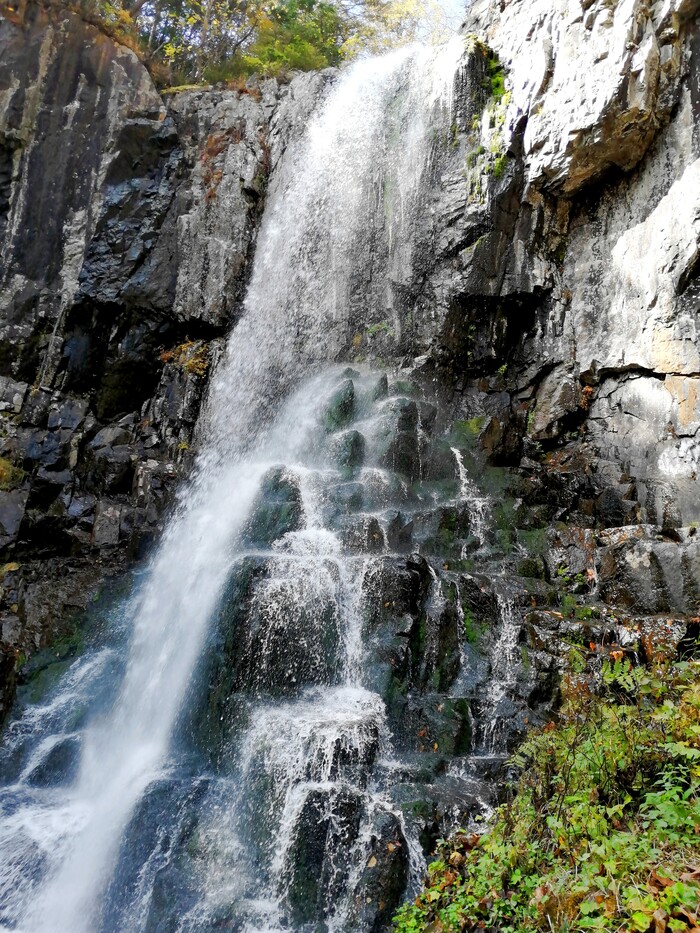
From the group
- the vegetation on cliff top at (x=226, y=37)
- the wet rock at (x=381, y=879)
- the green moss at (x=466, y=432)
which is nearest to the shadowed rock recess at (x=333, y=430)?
the wet rock at (x=381, y=879)

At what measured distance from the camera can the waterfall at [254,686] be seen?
18.3 ft

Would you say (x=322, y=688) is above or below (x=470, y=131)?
below

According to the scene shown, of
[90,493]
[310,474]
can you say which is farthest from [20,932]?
[90,493]

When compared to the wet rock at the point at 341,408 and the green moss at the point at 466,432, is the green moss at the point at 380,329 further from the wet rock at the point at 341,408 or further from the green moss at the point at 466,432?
the green moss at the point at 466,432

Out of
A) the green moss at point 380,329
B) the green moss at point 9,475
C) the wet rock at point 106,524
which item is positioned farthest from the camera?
the green moss at point 380,329

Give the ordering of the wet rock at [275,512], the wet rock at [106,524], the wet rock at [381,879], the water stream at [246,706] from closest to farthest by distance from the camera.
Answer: the wet rock at [381,879] → the water stream at [246,706] → the wet rock at [275,512] → the wet rock at [106,524]

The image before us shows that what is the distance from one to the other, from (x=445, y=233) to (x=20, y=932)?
1313 centimetres

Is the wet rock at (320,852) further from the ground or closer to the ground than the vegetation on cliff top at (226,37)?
closer to the ground

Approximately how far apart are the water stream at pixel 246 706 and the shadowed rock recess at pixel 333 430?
4cm

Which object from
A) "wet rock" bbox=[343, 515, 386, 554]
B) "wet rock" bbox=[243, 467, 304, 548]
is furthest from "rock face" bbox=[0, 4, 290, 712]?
"wet rock" bbox=[343, 515, 386, 554]

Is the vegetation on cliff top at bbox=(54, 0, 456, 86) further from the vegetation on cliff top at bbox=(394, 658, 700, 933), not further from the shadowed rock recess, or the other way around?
the vegetation on cliff top at bbox=(394, 658, 700, 933)

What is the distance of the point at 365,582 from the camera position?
25.7 feet

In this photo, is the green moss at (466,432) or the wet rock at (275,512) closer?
the wet rock at (275,512)

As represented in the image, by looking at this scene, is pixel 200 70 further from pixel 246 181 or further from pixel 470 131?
pixel 470 131
